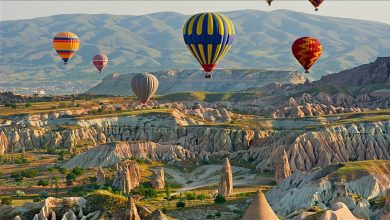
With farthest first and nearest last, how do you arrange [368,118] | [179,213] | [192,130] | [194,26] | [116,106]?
[116,106], [192,130], [368,118], [194,26], [179,213]

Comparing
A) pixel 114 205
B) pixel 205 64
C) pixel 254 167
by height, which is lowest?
pixel 254 167

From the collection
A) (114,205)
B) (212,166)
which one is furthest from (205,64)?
(114,205)

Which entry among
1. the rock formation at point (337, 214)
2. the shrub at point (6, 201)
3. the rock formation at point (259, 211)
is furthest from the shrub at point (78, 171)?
the rock formation at point (259, 211)

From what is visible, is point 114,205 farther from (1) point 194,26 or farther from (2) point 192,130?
(2) point 192,130

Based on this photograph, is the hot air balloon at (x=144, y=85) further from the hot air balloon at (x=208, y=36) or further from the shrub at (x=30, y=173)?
the hot air balloon at (x=208, y=36)

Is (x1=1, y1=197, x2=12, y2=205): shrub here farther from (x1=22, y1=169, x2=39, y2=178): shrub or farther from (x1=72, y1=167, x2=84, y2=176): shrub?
(x1=22, y1=169, x2=39, y2=178): shrub

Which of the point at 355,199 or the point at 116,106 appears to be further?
the point at 116,106
